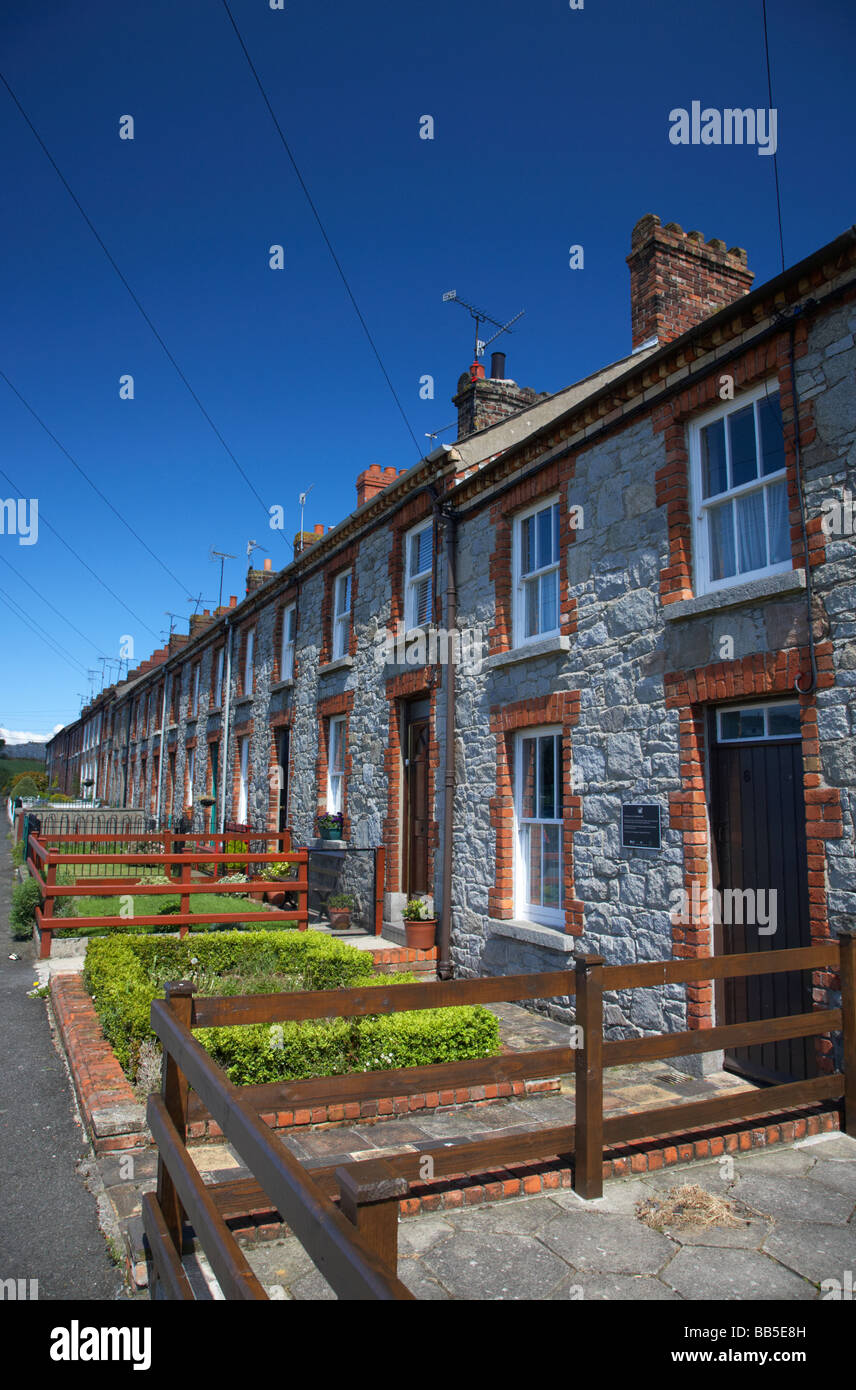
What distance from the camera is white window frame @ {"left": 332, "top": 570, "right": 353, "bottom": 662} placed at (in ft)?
48.2

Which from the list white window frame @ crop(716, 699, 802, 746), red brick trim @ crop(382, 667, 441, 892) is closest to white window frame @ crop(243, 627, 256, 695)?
red brick trim @ crop(382, 667, 441, 892)

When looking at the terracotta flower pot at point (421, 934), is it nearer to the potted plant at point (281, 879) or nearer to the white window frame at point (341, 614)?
the potted plant at point (281, 879)

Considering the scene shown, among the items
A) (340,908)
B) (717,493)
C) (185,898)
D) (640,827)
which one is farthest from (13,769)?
(717,493)

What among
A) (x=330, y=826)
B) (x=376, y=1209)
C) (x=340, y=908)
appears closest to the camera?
(x=376, y=1209)

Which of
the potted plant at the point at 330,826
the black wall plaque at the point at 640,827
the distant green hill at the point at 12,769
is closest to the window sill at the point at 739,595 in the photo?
the black wall plaque at the point at 640,827

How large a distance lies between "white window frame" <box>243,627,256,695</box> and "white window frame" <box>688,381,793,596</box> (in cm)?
1350

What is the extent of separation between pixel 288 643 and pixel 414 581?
5909 millimetres

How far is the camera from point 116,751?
37219 mm

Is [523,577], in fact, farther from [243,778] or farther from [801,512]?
[243,778]

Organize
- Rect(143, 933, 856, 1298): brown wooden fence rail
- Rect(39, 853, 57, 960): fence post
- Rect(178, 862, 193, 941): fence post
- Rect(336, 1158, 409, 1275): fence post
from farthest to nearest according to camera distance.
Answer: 1. Rect(178, 862, 193, 941): fence post
2. Rect(39, 853, 57, 960): fence post
3. Rect(143, 933, 856, 1298): brown wooden fence rail
4. Rect(336, 1158, 409, 1275): fence post

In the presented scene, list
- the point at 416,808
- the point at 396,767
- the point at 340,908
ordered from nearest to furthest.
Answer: the point at 416,808
the point at 396,767
the point at 340,908

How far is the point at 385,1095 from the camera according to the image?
3840 millimetres

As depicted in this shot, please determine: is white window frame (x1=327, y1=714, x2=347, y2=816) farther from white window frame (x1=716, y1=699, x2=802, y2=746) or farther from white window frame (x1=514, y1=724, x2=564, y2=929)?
white window frame (x1=716, y1=699, x2=802, y2=746)
